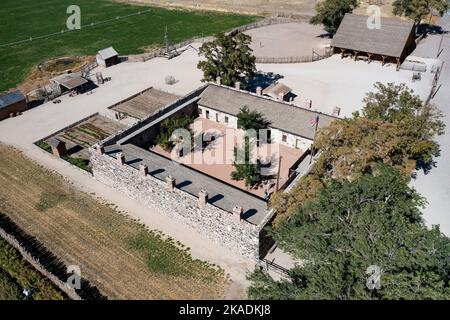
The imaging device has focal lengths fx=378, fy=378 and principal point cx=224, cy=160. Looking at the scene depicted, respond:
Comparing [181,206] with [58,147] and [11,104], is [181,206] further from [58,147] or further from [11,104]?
[11,104]

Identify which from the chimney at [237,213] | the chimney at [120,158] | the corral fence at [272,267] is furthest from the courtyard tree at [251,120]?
the corral fence at [272,267]

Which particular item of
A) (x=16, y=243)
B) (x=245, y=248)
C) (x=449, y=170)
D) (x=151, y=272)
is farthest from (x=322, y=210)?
(x=16, y=243)

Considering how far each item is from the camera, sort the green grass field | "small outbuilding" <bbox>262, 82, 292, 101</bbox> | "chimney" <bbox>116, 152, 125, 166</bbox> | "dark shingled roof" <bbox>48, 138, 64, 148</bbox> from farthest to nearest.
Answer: the green grass field → "small outbuilding" <bbox>262, 82, 292, 101</bbox> → "dark shingled roof" <bbox>48, 138, 64, 148</bbox> → "chimney" <bbox>116, 152, 125, 166</bbox>

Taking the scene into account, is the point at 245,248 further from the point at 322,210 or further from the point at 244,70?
the point at 244,70

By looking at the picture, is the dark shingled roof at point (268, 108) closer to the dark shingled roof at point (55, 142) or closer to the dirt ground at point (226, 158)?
the dirt ground at point (226, 158)

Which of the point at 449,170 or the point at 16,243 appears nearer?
the point at 16,243

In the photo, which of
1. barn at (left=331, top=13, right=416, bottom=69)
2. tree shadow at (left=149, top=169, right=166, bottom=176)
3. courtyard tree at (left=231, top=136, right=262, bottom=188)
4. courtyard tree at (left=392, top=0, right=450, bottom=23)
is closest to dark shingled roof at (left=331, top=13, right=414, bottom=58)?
barn at (left=331, top=13, right=416, bottom=69)

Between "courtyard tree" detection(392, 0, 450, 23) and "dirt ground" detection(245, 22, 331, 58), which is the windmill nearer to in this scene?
"dirt ground" detection(245, 22, 331, 58)
